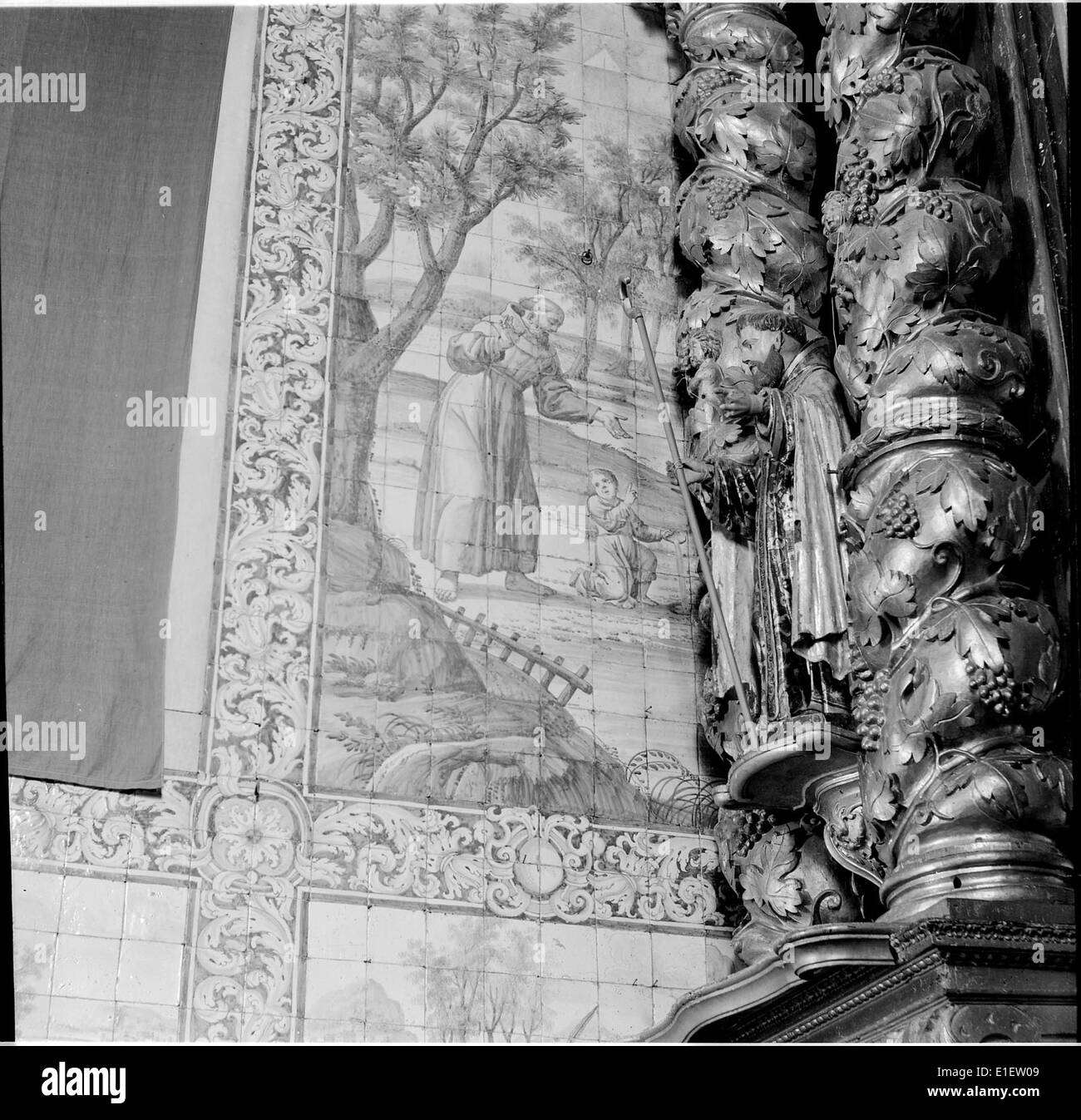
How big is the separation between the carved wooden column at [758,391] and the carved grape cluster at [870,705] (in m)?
0.22

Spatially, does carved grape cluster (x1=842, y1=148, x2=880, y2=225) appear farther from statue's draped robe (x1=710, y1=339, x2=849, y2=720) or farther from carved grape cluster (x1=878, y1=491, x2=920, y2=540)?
carved grape cluster (x1=878, y1=491, x2=920, y2=540)

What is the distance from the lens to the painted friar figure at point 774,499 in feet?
20.9

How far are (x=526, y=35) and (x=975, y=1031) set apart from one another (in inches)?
195

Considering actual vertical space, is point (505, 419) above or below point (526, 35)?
below

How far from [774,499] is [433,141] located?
229 cm

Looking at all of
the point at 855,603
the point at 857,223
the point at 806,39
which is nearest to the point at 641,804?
the point at 855,603

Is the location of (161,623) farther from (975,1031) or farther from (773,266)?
(975,1031)

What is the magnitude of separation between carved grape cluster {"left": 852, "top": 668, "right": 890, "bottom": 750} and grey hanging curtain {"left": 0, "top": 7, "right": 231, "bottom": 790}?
244 cm

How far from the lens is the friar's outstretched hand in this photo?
7.40 metres

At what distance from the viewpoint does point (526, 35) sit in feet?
26.4

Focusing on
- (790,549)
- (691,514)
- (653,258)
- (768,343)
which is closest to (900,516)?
(790,549)

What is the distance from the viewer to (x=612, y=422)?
7.41 m

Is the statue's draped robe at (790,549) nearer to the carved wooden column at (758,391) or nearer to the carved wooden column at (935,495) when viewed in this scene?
the carved wooden column at (758,391)

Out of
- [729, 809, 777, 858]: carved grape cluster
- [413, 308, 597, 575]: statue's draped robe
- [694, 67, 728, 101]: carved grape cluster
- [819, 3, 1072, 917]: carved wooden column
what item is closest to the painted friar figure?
[819, 3, 1072, 917]: carved wooden column
